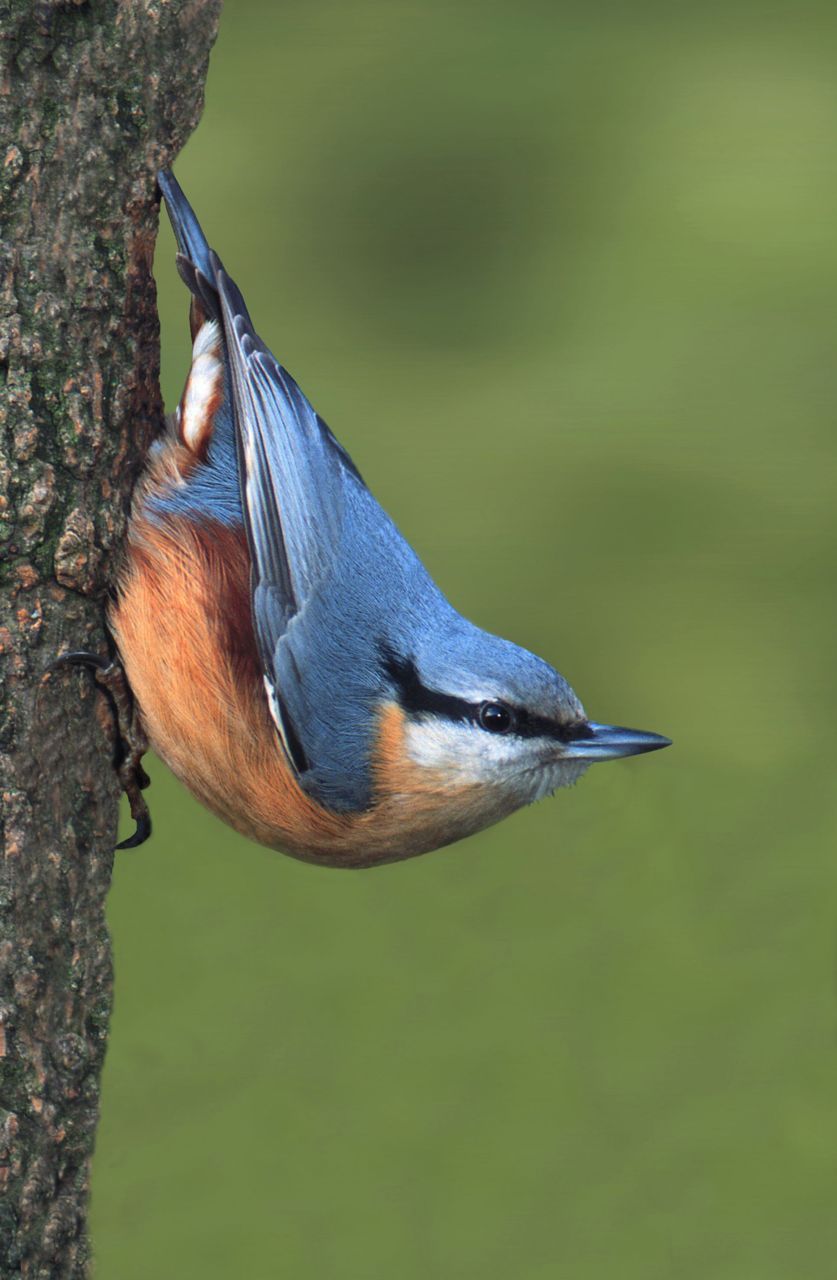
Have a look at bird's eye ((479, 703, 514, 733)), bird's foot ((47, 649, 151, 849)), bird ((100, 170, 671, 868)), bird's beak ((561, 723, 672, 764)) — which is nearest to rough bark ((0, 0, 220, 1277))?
bird's foot ((47, 649, 151, 849))

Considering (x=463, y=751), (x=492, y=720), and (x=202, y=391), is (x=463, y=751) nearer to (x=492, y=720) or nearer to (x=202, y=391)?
(x=492, y=720)

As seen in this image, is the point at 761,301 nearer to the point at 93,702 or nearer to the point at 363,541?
the point at 363,541

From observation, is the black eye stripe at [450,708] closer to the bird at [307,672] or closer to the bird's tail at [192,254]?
the bird at [307,672]

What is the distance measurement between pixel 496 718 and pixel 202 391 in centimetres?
70

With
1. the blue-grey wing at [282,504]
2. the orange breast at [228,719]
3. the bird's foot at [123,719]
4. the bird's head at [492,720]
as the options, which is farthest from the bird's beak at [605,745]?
the bird's foot at [123,719]

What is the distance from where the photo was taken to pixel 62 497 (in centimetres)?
214

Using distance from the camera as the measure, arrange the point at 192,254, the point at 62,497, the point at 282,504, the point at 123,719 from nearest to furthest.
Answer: the point at 62,497
the point at 123,719
the point at 282,504
the point at 192,254

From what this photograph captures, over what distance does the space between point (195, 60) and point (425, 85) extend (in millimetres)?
2331

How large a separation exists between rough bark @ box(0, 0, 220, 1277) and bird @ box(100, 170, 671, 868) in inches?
5.0

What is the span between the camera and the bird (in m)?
2.35

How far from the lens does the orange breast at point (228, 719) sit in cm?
231

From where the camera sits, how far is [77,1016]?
217 centimetres

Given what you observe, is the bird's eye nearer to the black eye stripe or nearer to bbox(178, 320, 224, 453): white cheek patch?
the black eye stripe

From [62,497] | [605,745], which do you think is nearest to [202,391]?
[62,497]
